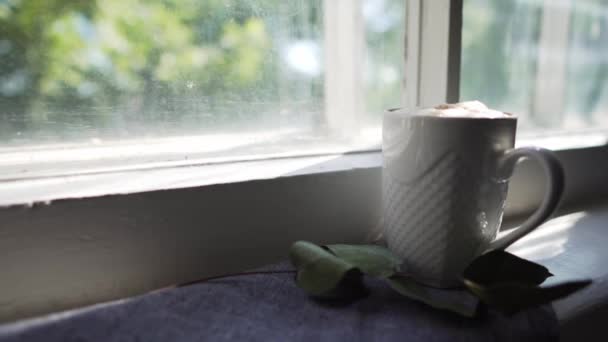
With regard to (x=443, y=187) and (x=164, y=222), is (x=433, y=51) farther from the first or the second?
(x=164, y=222)

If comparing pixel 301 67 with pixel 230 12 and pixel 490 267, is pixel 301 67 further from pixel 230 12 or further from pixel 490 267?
pixel 490 267

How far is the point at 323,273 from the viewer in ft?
1.08

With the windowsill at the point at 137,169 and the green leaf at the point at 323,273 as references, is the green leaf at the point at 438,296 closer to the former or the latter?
the green leaf at the point at 323,273

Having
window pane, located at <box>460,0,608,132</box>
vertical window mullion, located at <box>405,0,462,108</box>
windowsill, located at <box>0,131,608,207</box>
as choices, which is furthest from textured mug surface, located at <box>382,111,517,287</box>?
window pane, located at <box>460,0,608,132</box>

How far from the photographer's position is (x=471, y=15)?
67cm

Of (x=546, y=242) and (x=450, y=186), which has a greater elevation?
(x=450, y=186)

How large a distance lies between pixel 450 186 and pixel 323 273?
13cm

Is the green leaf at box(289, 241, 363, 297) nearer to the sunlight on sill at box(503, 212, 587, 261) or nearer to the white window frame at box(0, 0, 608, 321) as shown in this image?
the white window frame at box(0, 0, 608, 321)

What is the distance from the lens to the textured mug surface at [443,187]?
0.32m

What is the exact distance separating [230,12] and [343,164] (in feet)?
0.76

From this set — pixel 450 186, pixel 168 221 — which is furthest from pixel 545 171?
pixel 168 221

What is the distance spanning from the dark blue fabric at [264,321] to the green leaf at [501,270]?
0.03 metres

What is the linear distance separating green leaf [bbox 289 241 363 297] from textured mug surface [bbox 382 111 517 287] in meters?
0.07

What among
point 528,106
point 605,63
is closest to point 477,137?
point 528,106
